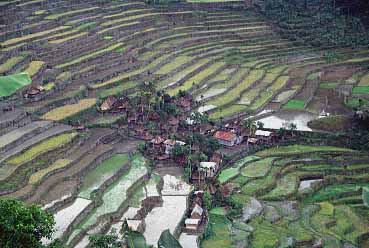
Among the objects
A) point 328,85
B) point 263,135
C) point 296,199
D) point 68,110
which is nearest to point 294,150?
point 263,135

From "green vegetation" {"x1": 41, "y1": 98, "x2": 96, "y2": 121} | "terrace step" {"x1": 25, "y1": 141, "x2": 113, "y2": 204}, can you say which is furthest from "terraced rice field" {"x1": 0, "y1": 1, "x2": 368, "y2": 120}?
→ "terrace step" {"x1": 25, "y1": 141, "x2": 113, "y2": 204}

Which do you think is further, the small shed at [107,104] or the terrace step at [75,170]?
the small shed at [107,104]

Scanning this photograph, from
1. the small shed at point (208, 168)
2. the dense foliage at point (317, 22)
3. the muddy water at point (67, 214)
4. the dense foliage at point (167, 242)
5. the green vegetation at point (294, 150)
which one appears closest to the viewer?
the dense foliage at point (167, 242)

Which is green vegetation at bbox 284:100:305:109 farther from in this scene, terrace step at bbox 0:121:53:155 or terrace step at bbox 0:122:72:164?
terrace step at bbox 0:121:53:155

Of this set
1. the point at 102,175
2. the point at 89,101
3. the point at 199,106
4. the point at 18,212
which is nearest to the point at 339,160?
the point at 199,106

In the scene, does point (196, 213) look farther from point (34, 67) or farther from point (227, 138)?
point (34, 67)

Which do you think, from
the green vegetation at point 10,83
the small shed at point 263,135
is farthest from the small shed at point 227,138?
the green vegetation at point 10,83

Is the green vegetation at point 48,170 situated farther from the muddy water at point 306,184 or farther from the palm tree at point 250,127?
the muddy water at point 306,184
